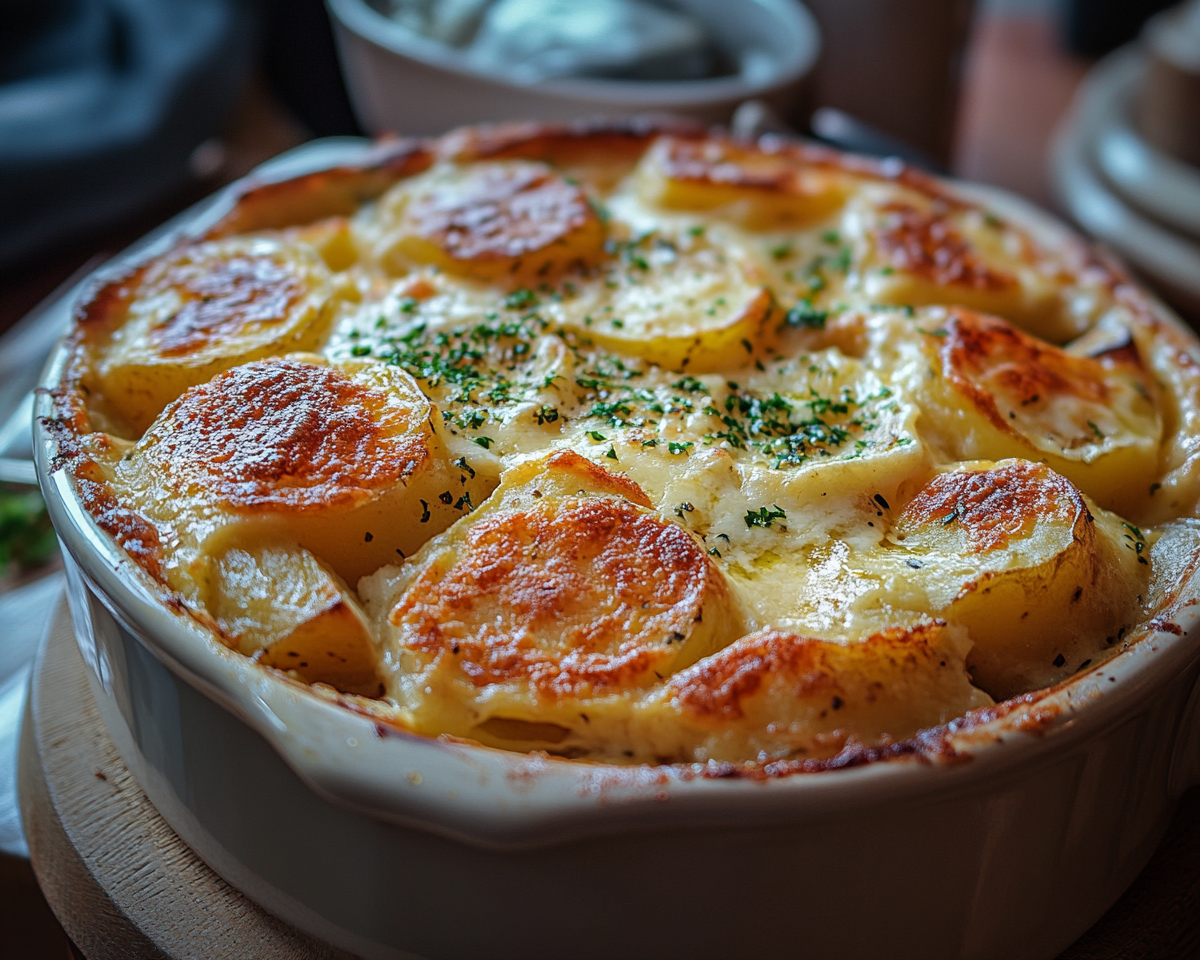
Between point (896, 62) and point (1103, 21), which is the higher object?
point (896, 62)

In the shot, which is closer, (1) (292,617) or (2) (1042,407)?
(1) (292,617)

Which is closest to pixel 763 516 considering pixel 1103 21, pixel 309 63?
pixel 309 63

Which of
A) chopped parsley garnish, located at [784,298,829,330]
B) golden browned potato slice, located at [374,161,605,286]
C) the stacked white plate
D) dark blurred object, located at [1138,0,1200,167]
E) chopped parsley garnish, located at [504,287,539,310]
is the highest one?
golden browned potato slice, located at [374,161,605,286]

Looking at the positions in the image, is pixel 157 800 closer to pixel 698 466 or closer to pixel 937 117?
pixel 698 466

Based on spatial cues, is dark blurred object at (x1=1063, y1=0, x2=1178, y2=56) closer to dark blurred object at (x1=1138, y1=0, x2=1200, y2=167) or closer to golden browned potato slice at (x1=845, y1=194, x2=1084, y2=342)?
dark blurred object at (x1=1138, y1=0, x2=1200, y2=167)


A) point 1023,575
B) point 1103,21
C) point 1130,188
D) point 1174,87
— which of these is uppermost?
point 1023,575

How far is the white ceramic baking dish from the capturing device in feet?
3.01

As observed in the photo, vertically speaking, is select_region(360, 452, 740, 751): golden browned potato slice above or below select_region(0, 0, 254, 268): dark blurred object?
above

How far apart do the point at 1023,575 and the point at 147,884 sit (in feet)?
3.31

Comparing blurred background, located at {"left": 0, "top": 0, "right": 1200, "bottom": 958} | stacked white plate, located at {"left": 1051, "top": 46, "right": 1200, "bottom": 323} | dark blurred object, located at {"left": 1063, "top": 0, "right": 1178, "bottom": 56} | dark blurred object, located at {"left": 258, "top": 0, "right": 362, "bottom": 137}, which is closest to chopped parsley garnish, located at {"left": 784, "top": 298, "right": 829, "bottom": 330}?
blurred background, located at {"left": 0, "top": 0, "right": 1200, "bottom": 958}

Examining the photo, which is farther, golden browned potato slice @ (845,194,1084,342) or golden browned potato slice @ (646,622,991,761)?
golden browned potato slice @ (845,194,1084,342)

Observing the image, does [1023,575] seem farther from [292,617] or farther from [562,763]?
[292,617]

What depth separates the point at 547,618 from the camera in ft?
3.56

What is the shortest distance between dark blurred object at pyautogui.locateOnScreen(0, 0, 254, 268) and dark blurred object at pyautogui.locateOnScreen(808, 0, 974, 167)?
6.91 ft
